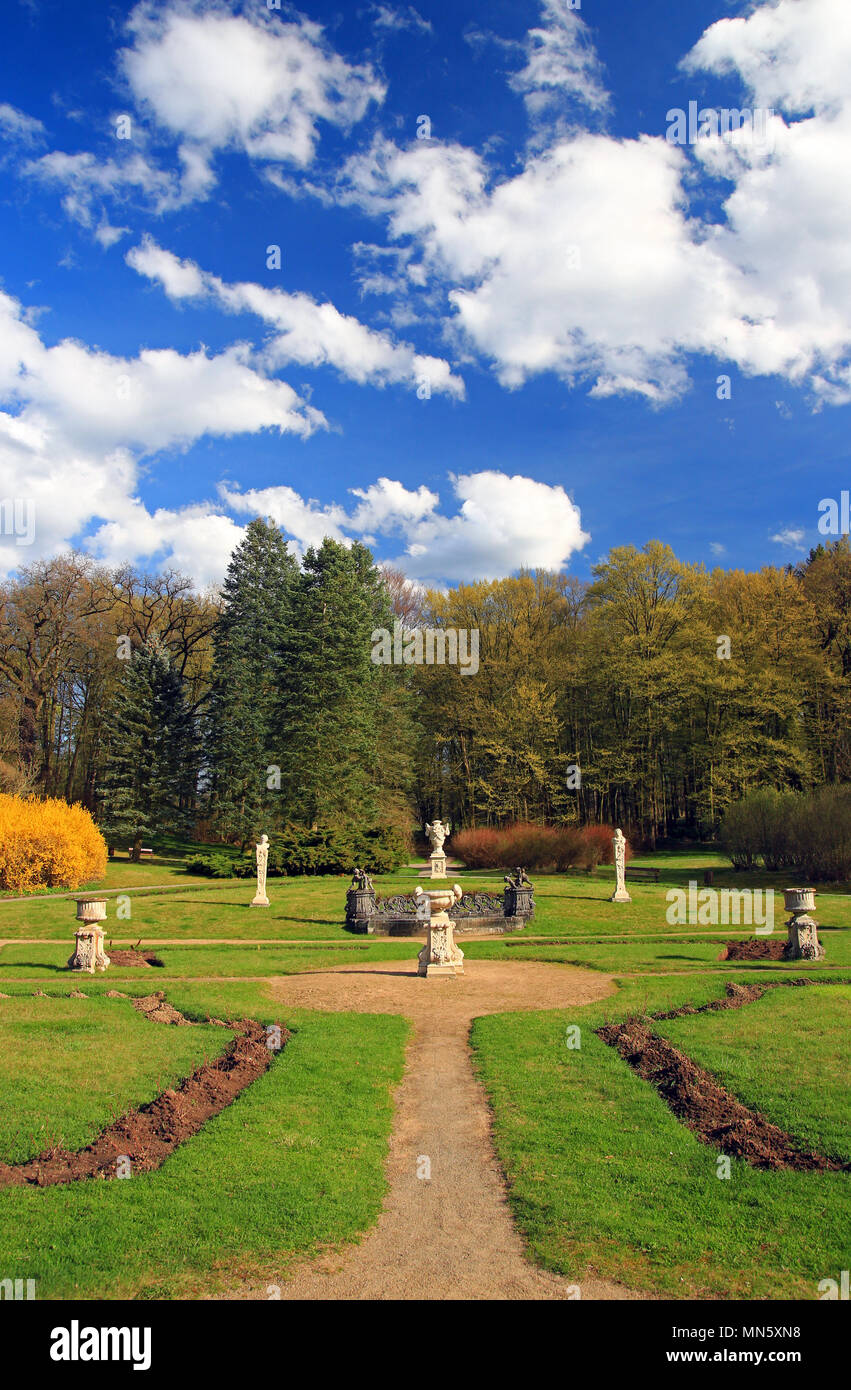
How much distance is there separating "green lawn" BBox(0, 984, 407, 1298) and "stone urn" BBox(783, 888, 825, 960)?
11.7 m

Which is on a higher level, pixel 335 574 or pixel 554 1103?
pixel 335 574

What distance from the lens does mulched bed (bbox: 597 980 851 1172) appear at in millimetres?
7008

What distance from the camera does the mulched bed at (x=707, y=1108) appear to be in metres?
7.01

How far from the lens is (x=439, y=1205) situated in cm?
653

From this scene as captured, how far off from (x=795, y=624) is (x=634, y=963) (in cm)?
3132

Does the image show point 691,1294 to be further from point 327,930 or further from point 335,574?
point 335,574

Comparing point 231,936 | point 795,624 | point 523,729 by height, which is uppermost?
point 795,624

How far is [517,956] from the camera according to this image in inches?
755

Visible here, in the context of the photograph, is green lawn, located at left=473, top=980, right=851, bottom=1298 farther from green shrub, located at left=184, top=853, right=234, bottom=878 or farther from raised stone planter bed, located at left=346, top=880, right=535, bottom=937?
green shrub, located at left=184, top=853, right=234, bottom=878

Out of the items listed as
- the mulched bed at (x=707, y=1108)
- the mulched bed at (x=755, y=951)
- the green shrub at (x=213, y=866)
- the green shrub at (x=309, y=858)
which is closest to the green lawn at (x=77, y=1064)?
the mulched bed at (x=707, y=1108)

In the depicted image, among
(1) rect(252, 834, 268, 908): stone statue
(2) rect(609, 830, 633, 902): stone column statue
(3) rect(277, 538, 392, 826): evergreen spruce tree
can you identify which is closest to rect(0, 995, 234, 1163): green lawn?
(1) rect(252, 834, 268, 908): stone statue

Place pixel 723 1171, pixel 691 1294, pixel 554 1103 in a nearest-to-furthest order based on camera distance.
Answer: pixel 691 1294
pixel 723 1171
pixel 554 1103

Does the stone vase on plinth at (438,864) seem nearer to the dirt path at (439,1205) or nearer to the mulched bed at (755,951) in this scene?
the mulched bed at (755,951)
